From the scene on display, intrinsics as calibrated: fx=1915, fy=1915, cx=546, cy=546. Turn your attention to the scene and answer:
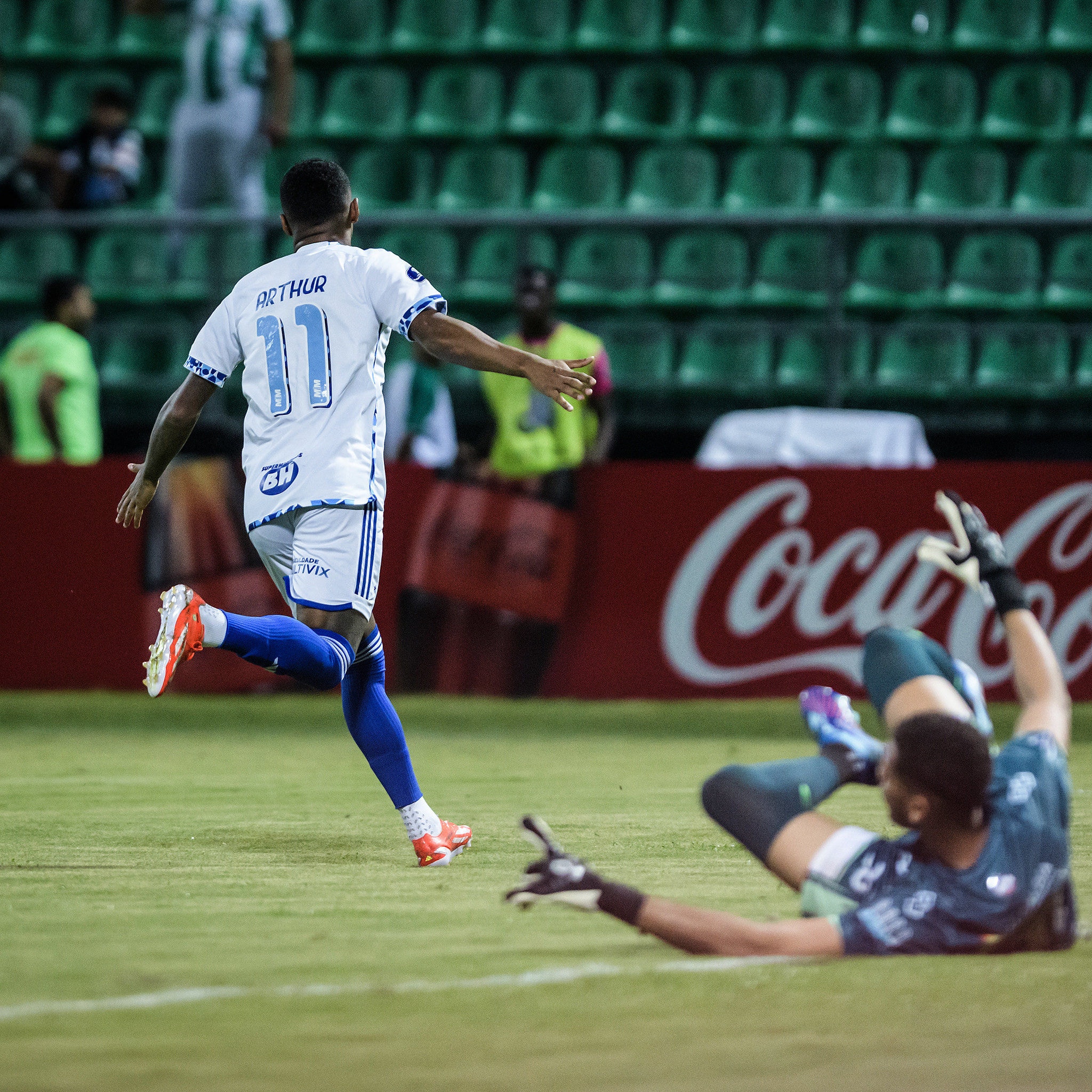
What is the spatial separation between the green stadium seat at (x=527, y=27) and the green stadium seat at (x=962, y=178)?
342 centimetres

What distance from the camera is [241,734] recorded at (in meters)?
10.8

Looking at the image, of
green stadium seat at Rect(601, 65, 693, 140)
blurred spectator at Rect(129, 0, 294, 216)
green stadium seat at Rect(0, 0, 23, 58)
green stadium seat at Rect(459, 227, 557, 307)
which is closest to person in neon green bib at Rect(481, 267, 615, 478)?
green stadium seat at Rect(459, 227, 557, 307)

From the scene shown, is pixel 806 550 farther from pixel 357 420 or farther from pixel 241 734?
pixel 357 420

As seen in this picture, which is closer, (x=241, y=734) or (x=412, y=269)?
(x=412, y=269)

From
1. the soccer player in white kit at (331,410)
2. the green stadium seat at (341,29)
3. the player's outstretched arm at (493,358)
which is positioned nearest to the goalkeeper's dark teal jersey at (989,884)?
the player's outstretched arm at (493,358)

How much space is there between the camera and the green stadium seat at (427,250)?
14539 millimetres

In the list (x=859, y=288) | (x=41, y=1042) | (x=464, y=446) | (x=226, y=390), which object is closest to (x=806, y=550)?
(x=464, y=446)

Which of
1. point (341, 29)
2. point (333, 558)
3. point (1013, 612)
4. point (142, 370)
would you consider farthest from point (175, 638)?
point (341, 29)

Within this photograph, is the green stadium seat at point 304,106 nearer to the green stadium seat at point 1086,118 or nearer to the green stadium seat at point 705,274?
the green stadium seat at point 705,274

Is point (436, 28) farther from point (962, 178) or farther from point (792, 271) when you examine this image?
point (962, 178)

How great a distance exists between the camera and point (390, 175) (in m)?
16.2

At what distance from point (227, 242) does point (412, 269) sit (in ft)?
26.4

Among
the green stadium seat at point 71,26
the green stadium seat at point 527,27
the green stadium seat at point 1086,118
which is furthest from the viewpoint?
the green stadium seat at point 71,26

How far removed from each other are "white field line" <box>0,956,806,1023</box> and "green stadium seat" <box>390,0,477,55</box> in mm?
13225
